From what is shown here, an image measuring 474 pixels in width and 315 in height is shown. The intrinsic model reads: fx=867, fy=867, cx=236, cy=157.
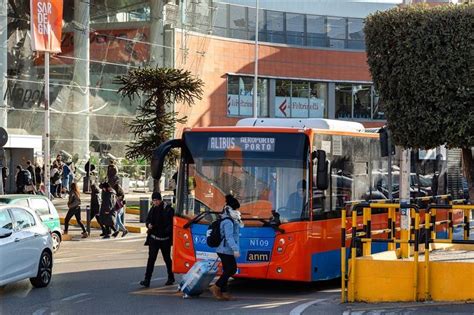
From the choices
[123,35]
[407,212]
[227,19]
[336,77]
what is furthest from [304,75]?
[407,212]

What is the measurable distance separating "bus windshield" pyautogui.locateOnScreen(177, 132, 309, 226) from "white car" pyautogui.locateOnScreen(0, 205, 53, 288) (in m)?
2.53

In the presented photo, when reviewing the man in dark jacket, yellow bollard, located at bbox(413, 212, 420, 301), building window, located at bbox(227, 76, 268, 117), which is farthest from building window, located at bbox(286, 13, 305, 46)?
yellow bollard, located at bbox(413, 212, 420, 301)

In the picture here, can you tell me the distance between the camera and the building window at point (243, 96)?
5353cm

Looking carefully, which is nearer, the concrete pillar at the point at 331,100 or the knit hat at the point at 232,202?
the knit hat at the point at 232,202

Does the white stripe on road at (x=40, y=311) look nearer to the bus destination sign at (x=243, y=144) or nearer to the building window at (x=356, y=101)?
the bus destination sign at (x=243, y=144)

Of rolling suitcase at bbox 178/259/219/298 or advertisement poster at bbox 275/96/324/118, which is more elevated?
advertisement poster at bbox 275/96/324/118

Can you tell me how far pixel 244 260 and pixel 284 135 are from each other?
214 centimetres

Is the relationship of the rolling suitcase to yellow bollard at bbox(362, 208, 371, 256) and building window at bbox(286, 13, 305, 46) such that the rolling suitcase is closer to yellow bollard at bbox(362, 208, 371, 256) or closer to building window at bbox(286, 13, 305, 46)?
yellow bollard at bbox(362, 208, 371, 256)

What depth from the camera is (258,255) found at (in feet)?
45.6

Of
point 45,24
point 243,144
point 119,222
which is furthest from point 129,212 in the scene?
point 243,144

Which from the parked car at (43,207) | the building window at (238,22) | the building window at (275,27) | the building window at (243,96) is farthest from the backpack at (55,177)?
the building window at (275,27)

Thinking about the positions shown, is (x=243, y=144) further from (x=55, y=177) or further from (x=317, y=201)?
(x=55, y=177)

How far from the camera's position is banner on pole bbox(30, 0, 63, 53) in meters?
27.5

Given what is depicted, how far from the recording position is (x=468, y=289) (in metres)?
12.1
